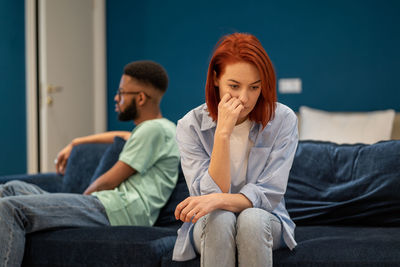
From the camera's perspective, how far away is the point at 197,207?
5.16 ft

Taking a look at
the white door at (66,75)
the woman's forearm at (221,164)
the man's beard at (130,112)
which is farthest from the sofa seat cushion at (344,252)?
the white door at (66,75)

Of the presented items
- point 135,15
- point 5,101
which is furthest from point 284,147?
point 135,15

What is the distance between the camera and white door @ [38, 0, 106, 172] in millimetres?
4430

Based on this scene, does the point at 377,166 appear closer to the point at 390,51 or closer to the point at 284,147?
the point at 284,147

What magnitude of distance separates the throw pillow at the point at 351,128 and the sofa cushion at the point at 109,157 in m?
1.76

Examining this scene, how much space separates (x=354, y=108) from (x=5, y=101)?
2960 mm

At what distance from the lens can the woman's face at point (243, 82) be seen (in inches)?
65.9

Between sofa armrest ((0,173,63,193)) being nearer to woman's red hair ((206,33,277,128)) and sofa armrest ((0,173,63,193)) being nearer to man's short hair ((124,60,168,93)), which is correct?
man's short hair ((124,60,168,93))

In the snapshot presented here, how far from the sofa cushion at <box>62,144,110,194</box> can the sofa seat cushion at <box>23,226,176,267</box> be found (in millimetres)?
600

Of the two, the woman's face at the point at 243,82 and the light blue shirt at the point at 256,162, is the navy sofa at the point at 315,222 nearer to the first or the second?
the light blue shirt at the point at 256,162

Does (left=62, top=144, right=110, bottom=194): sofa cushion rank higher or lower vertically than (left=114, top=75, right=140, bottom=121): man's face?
lower

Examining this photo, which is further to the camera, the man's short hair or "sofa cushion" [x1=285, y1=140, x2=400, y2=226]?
the man's short hair

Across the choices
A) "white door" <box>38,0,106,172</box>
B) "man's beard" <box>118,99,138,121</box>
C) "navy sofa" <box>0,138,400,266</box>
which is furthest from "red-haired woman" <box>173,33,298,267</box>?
"white door" <box>38,0,106,172</box>

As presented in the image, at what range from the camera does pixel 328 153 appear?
232cm
